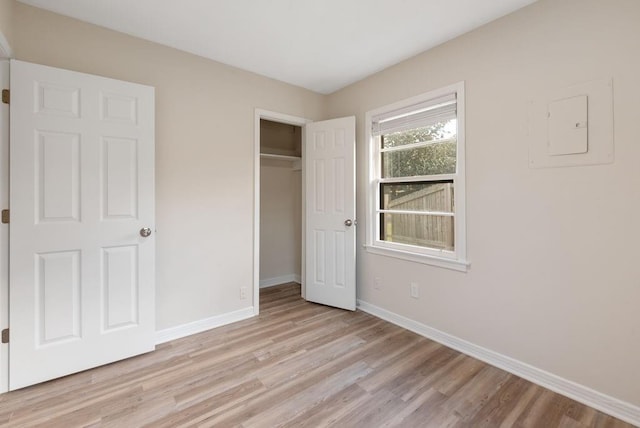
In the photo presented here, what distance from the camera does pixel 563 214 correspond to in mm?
1801

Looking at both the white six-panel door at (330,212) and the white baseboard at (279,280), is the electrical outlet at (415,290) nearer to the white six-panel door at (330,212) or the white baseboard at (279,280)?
the white six-panel door at (330,212)

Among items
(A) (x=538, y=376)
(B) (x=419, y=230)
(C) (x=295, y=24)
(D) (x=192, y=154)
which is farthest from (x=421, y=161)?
(D) (x=192, y=154)

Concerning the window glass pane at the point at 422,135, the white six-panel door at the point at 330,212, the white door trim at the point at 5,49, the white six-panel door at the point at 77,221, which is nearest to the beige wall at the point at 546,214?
the window glass pane at the point at 422,135

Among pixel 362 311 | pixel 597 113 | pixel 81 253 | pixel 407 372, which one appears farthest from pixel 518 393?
pixel 81 253

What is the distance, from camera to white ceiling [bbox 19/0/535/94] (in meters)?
1.94

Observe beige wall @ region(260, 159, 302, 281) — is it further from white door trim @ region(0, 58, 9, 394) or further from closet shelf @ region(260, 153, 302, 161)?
white door trim @ region(0, 58, 9, 394)

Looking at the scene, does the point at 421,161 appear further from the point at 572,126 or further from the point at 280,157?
the point at 280,157

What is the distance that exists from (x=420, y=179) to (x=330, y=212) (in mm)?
1026

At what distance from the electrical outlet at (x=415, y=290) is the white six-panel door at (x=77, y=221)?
220 centimetres

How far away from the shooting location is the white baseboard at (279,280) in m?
4.02

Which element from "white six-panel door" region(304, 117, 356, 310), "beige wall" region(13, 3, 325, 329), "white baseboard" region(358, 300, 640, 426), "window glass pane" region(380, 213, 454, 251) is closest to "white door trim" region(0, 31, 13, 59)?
"beige wall" region(13, 3, 325, 329)

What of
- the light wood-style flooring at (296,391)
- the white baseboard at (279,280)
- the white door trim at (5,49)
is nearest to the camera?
the light wood-style flooring at (296,391)

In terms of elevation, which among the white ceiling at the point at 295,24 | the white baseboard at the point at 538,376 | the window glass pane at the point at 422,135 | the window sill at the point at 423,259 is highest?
the white ceiling at the point at 295,24

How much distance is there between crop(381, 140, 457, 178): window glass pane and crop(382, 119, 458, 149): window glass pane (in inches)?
2.7
